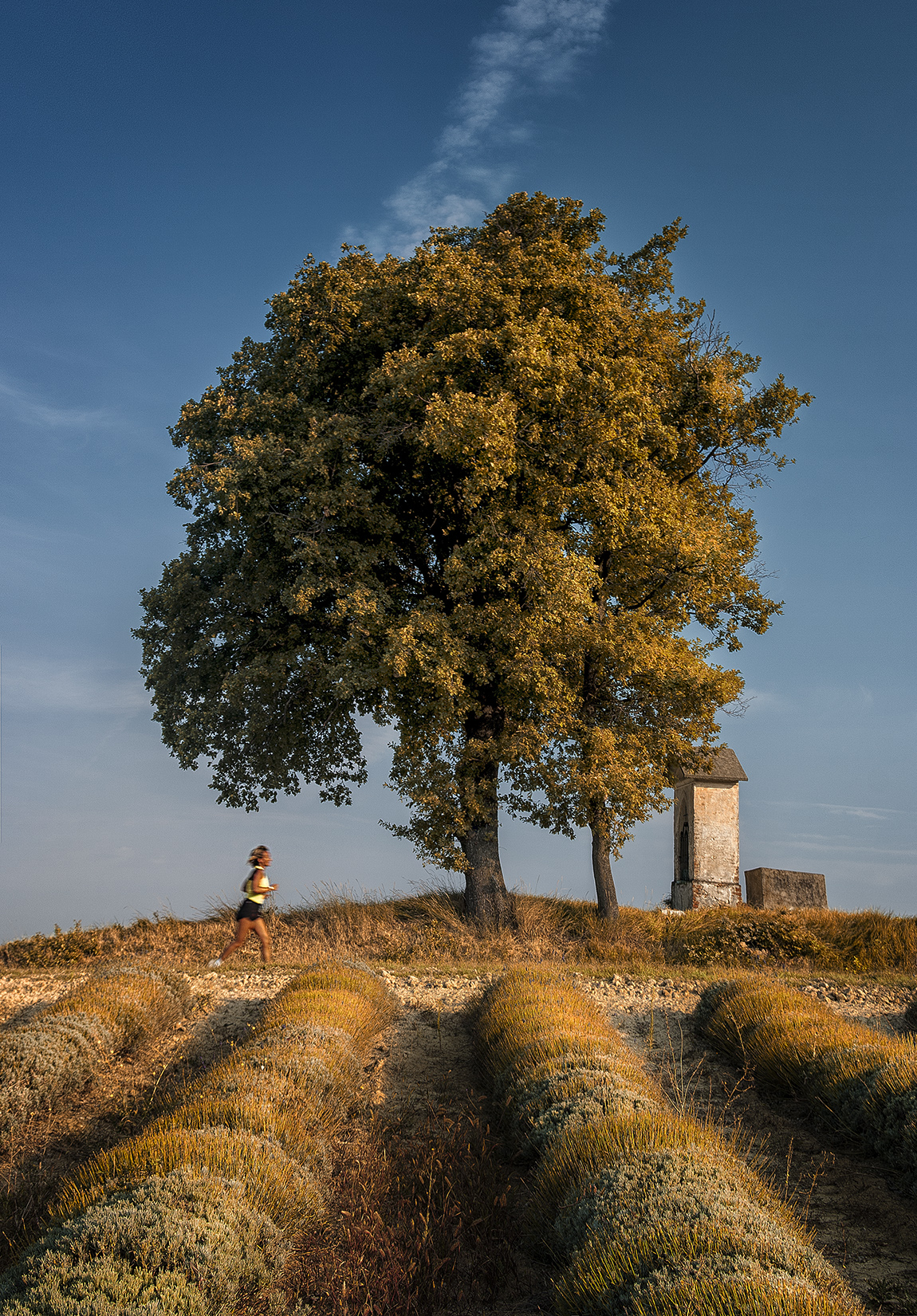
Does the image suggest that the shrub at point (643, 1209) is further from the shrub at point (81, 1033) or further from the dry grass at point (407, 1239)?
the shrub at point (81, 1033)

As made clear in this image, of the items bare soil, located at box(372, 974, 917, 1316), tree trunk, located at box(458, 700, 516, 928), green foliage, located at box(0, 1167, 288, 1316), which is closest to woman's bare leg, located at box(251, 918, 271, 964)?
bare soil, located at box(372, 974, 917, 1316)

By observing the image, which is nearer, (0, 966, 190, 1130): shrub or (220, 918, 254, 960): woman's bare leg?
(0, 966, 190, 1130): shrub

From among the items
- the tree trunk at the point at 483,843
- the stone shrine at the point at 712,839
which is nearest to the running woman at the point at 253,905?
the tree trunk at the point at 483,843

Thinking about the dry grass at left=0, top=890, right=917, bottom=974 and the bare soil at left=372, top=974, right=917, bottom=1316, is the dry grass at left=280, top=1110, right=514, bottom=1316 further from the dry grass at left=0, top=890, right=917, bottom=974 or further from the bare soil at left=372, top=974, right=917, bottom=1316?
the dry grass at left=0, top=890, right=917, bottom=974

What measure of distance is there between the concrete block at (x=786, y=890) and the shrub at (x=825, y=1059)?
1027cm

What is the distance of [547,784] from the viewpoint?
16016mm

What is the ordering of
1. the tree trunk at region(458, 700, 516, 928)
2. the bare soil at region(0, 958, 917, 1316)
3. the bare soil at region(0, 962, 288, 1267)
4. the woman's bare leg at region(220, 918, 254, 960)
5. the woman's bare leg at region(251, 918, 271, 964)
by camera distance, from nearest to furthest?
1. the bare soil at region(0, 958, 917, 1316)
2. the bare soil at region(0, 962, 288, 1267)
3. the woman's bare leg at region(220, 918, 254, 960)
4. the woman's bare leg at region(251, 918, 271, 964)
5. the tree trunk at region(458, 700, 516, 928)

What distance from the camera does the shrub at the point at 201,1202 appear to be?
14.6ft

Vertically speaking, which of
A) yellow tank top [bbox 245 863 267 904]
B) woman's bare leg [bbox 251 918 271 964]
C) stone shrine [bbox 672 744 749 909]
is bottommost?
woman's bare leg [bbox 251 918 271 964]

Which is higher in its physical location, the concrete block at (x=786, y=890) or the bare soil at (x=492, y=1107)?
the concrete block at (x=786, y=890)

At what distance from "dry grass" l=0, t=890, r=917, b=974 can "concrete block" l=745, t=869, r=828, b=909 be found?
237 centimetres

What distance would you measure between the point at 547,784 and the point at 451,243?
39.3 ft

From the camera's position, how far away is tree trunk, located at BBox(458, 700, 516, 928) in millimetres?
16516

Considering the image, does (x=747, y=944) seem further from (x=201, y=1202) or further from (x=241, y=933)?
(x=201, y=1202)
